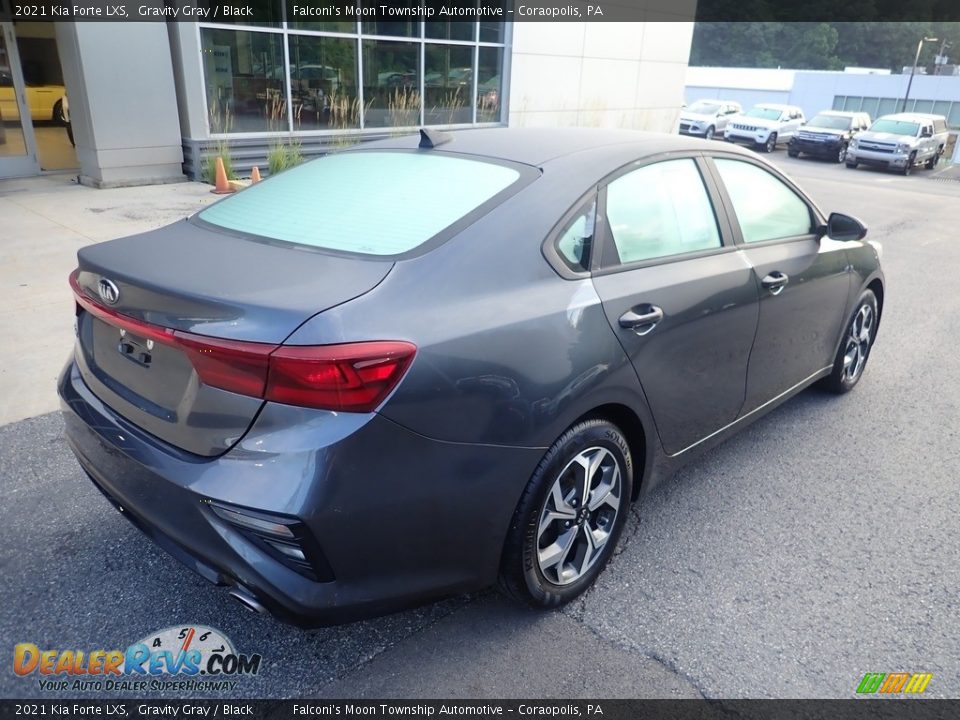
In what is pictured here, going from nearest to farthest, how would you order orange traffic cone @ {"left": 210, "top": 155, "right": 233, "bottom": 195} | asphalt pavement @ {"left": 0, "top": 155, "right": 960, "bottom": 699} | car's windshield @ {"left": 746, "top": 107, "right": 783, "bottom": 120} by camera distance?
asphalt pavement @ {"left": 0, "top": 155, "right": 960, "bottom": 699} → orange traffic cone @ {"left": 210, "top": 155, "right": 233, "bottom": 195} → car's windshield @ {"left": 746, "top": 107, "right": 783, "bottom": 120}

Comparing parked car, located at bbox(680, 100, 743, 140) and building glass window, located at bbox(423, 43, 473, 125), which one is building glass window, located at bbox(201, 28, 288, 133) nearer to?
building glass window, located at bbox(423, 43, 473, 125)

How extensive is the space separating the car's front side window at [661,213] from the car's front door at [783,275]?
9.0 inches

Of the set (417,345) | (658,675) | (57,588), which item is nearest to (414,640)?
(658,675)

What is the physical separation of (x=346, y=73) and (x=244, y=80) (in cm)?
210

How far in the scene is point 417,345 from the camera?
1.98 metres

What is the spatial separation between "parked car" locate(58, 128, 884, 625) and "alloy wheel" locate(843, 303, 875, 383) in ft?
4.89

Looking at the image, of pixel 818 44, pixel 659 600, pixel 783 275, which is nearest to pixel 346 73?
pixel 783 275

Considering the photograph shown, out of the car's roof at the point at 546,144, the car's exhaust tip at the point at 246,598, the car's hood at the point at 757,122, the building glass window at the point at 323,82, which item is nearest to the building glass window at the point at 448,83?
the building glass window at the point at 323,82

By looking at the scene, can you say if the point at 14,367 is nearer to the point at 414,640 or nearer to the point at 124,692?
the point at 124,692

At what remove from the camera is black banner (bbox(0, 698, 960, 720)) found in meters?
2.17

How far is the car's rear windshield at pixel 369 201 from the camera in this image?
241 cm

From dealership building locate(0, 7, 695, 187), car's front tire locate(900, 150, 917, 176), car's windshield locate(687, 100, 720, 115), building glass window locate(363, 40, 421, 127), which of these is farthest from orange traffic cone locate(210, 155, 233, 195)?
car's windshield locate(687, 100, 720, 115)

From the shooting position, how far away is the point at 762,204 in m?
3.55

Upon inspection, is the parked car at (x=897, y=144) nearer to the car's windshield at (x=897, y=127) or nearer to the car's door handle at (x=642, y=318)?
the car's windshield at (x=897, y=127)
